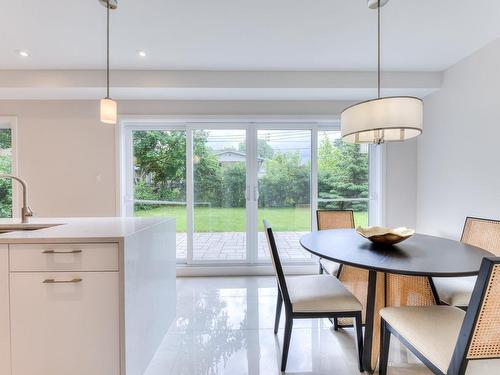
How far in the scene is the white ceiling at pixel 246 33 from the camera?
188cm

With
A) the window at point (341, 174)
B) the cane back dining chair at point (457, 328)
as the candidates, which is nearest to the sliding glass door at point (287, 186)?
the window at point (341, 174)

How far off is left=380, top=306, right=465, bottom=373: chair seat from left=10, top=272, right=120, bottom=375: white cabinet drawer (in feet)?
4.96

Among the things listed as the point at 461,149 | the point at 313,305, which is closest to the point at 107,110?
the point at 313,305

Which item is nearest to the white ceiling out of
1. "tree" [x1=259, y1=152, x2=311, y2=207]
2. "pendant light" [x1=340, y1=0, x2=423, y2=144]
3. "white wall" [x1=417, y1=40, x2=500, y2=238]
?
"white wall" [x1=417, y1=40, x2=500, y2=238]

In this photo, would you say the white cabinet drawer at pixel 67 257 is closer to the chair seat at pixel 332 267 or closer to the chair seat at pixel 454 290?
the chair seat at pixel 332 267

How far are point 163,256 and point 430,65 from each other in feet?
10.9

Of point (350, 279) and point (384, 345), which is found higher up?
point (350, 279)

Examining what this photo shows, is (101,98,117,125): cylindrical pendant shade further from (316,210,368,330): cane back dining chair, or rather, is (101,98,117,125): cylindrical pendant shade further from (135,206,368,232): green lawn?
(316,210,368,330): cane back dining chair

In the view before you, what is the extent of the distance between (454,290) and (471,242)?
0.56 meters

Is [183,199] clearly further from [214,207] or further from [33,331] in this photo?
[33,331]

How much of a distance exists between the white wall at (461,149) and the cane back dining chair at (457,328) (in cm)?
161

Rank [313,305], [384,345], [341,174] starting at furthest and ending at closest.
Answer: [341,174], [313,305], [384,345]

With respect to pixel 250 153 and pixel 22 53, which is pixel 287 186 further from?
pixel 22 53

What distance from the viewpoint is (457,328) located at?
1.30m
